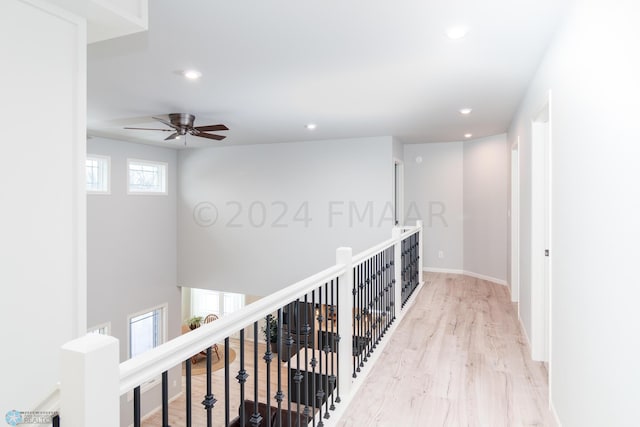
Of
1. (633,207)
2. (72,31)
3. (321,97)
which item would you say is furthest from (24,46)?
(321,97)

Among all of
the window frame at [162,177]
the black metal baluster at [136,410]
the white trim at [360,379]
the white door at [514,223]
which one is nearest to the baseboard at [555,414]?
the white trim at [360,379]

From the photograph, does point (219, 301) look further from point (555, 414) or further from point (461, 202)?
point (555, 414)

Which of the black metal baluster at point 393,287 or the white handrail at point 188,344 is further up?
the white handrail at point 188,344

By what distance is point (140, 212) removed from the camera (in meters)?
7.25

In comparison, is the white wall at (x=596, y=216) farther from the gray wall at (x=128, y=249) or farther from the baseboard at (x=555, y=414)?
the gray wall at (x=128, y=249)

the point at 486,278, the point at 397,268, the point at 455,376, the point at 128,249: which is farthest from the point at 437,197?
the point at 128,249

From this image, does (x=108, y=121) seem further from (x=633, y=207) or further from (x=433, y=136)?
(x=633, y=207)

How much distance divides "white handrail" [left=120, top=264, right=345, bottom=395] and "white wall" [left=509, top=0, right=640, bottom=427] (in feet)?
4.23

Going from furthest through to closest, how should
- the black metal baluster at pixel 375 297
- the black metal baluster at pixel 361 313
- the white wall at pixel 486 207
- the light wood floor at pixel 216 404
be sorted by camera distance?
the light wood floor at pixel 216 404
the white wall at pixel 486 207
the black metal baluster at pixel 375 297
the black metal baluster at pixel 361 313

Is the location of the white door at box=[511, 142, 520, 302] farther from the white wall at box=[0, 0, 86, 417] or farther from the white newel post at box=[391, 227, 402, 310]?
the white wall at box=[0, 0, 86, 417]

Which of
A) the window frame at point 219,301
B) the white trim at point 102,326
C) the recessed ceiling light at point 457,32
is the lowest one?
the window frame at point 219,301

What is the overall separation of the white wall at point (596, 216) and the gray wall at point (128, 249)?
6.67m

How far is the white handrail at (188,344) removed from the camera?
93 centimetres

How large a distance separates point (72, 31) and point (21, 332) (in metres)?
1.34
